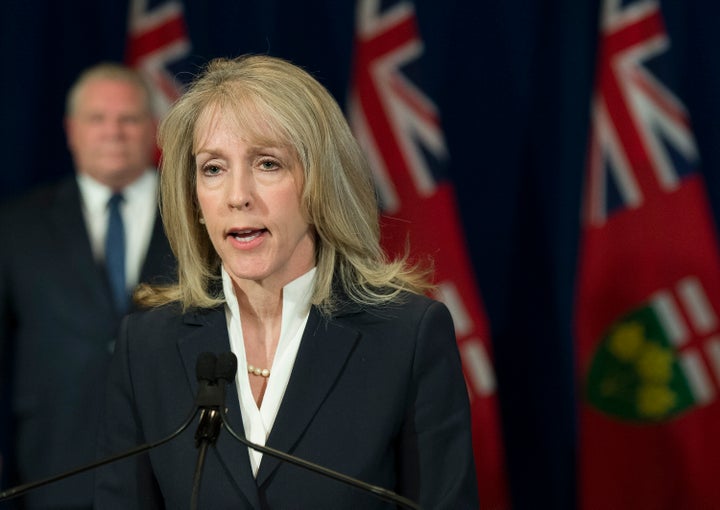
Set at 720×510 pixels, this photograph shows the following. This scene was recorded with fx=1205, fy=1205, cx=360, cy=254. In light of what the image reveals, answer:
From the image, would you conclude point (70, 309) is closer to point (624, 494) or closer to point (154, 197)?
point (154, 197)

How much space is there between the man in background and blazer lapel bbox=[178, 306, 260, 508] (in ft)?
4.17

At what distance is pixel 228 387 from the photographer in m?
1.71

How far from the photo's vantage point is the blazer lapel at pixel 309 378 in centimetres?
165

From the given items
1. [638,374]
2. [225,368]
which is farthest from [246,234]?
[638,374]

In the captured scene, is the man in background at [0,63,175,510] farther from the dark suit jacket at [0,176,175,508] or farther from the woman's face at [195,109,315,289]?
the woman's face at [195,109,315,289]

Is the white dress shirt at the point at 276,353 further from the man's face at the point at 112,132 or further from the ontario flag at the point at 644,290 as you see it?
the ontario flag at the point at 644,290

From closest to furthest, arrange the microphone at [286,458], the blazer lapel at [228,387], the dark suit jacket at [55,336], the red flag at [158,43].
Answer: the microphone at [286,458], the blazer lapel at [228,387], the dark suit jacket at [55,336], the red flag at [158,43]

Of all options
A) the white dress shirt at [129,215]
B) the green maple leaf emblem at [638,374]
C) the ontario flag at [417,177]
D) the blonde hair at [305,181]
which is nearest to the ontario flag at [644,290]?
the green maple leaf emblem at [638,374]

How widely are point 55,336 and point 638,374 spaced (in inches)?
64.1

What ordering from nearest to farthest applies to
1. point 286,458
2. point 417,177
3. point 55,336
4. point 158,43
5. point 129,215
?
point 286,458
point 55,336
point 129,215
point 417,177
point 158,43

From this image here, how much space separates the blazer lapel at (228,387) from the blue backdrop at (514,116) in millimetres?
1863

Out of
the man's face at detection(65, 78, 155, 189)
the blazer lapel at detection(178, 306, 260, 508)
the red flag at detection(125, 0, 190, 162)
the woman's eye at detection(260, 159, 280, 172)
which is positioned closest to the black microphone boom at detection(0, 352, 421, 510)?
the blazer lapel at detection(178, 306, 260, 508)

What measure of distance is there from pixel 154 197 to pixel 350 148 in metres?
1.58

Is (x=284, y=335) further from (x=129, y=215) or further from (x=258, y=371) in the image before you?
(x=129, y=215)
